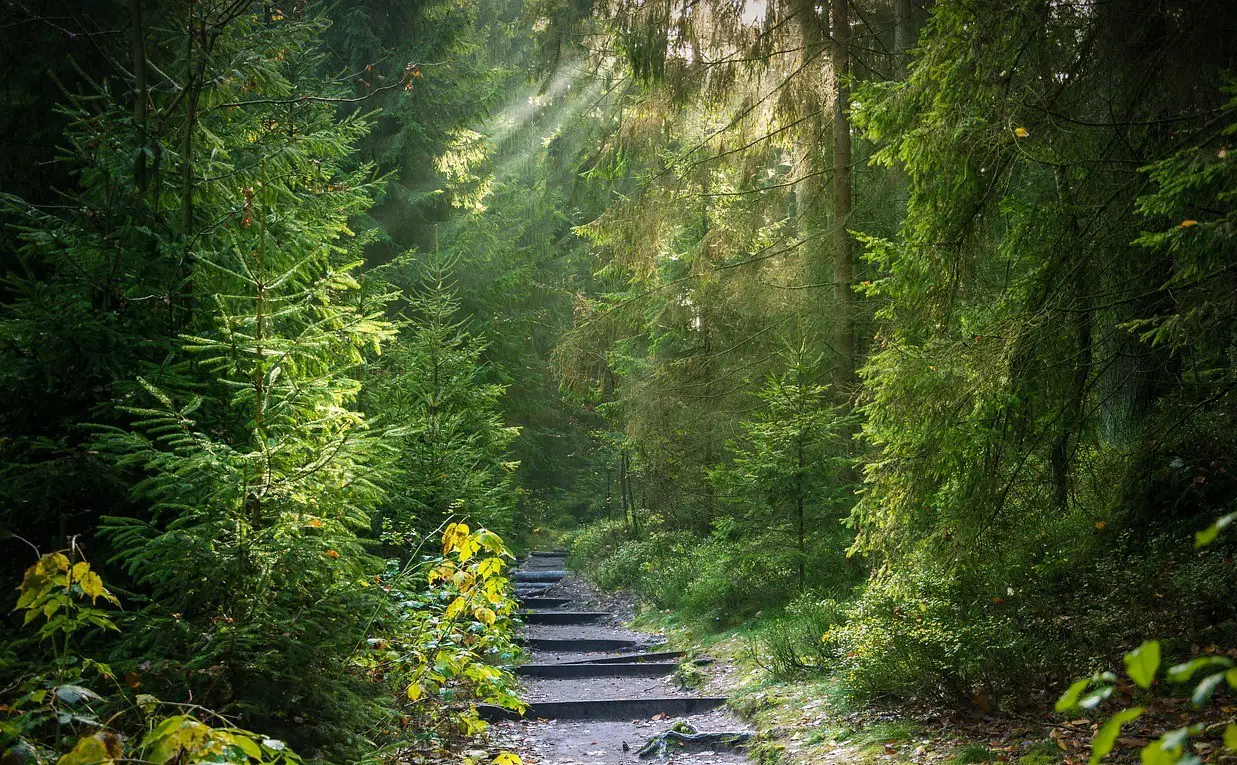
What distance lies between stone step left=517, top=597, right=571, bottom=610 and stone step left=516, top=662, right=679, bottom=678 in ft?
18.5

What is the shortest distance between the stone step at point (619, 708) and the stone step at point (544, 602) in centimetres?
759

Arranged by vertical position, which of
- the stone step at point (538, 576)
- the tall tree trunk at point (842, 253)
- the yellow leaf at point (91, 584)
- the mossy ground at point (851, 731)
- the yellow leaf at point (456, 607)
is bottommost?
the stone step at point (538, 576)

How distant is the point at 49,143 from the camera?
19.4 ft

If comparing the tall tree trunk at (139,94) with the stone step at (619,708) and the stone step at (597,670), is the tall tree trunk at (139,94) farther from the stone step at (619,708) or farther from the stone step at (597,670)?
the stone step at (597,670)

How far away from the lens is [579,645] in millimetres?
12008

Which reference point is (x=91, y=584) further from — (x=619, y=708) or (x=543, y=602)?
(x=543, y=602)

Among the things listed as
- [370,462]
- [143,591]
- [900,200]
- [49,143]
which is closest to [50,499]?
[143,591]

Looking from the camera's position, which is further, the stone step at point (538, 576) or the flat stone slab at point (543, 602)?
the stone step at point (538, 576)

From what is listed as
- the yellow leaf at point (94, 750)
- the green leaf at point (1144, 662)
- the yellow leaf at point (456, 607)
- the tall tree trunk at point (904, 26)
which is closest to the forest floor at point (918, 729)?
the yellow leaf at point (456, 607)

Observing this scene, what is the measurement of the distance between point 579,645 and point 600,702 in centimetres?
363

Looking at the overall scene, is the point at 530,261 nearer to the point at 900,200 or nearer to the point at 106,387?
the point at 900,200

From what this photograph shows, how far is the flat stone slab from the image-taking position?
1608 cm

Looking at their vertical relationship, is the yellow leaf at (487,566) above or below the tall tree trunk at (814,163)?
below

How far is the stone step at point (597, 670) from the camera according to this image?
399 inches
